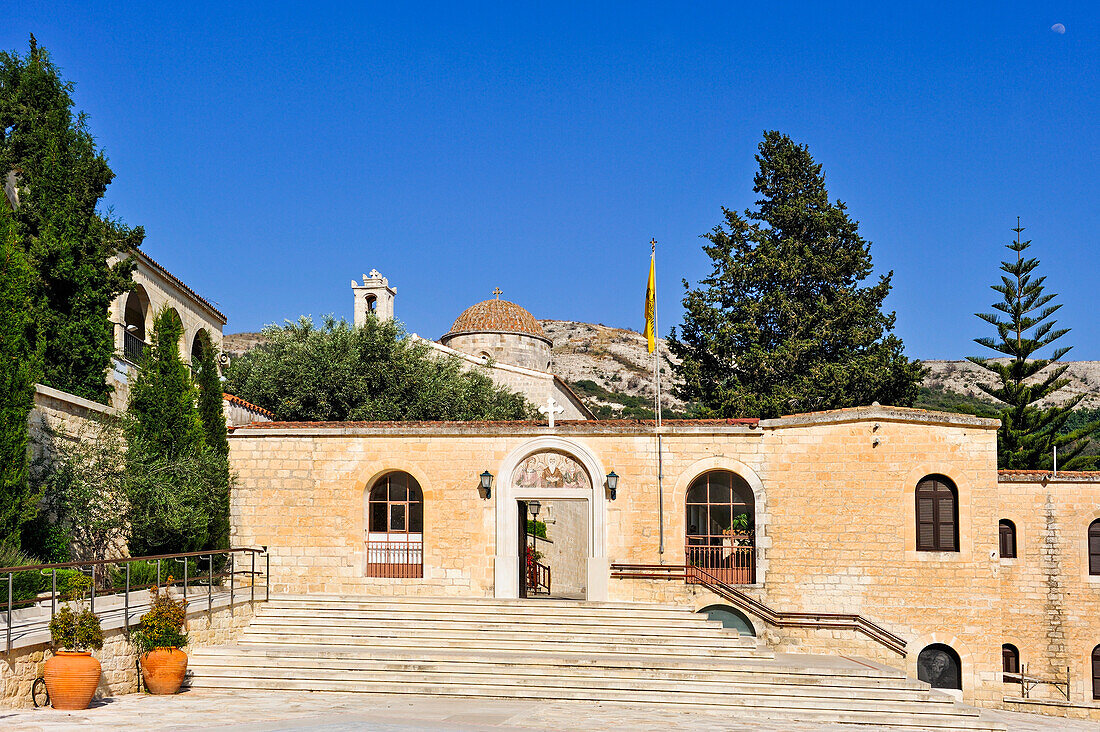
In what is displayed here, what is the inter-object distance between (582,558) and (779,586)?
47.2 ft

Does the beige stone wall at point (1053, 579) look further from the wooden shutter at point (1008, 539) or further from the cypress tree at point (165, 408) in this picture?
the cypress tree at point (165, 408)

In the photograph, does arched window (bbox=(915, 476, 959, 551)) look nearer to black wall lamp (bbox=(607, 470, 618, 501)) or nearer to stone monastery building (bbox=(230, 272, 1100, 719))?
stone monastery building (bbox=(230, 272, 1100, 719))

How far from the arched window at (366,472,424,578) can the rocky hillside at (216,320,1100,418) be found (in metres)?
54.9

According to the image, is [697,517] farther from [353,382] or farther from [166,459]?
[353,382]

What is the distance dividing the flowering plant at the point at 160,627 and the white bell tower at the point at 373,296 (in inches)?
806

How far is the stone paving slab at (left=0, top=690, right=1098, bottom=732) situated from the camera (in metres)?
10.4

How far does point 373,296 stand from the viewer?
34.2m

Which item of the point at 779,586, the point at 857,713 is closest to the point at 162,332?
the point at 779,586

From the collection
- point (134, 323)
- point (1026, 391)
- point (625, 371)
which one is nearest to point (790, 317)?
point (1026, 391)

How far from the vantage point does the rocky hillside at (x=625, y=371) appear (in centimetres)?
8181

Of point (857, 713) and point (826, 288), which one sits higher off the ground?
point (826, 288)

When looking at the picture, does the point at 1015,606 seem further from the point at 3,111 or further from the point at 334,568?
the point at 3,111

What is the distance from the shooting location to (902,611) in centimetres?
1769

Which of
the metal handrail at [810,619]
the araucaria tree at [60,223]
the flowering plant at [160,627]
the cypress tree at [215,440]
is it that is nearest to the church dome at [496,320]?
the cypress tree at [215,440]
